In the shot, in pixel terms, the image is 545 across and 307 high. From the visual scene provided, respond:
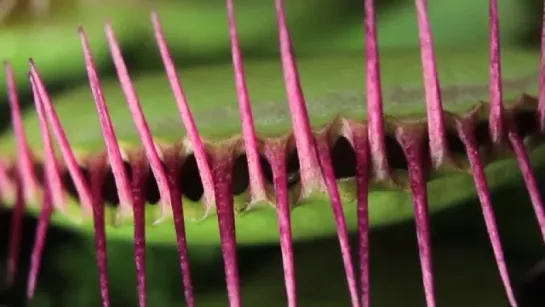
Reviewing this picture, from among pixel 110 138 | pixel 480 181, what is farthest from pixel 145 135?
pixel 480 181

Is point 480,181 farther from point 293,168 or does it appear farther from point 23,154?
point 23,154

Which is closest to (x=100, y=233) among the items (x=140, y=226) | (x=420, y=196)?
(x=140, y=226)

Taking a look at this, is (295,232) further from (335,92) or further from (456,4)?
(456,4)

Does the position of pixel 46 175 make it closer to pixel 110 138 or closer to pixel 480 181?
pixel 110 138

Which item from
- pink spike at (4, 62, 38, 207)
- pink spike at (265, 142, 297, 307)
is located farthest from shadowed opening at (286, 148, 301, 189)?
pink spike at (4, 62, 38, 207)

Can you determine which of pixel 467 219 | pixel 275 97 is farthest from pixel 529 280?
pixel 275 97

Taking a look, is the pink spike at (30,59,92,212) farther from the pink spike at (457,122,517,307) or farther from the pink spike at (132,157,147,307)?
the pink spike at (457,122,517,307)
